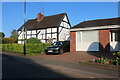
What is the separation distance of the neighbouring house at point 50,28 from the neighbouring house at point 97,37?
13.2m

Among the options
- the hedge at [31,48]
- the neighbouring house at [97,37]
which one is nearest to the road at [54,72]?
the neighbouring house at [97,37]

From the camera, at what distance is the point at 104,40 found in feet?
58.0

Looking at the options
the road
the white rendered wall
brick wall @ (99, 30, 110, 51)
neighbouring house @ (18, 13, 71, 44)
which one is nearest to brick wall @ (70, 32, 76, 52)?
the white rendered wall

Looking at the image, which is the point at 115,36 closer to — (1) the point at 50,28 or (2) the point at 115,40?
(2) the point at 115,40

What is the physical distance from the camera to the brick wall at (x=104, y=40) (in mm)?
17406

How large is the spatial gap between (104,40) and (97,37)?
0.97m

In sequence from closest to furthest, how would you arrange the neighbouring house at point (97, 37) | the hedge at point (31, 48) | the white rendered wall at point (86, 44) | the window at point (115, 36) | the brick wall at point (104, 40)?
1. the neighbouring house at point (97, 37)
2. the brick wall at point (104, 40)
3. the window at point (115, 36)
4. the white rendered wall at point (86, 44)
5. the hedge at point (31, 48)

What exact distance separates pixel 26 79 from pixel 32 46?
1349 cm

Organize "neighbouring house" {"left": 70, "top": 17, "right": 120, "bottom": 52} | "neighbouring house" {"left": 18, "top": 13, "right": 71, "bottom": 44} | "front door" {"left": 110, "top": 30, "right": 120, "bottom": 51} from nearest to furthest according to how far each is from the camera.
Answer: "front door" {"left": 110, "top": 30, "right": 120, "bottom": 51} < "neighbouring house" {"left": 70, "top": 17, "right": 120, "bottom": 52} < "neighbouring house" {"left": 18, "top": 13, "right": 71, "bottom": 44}

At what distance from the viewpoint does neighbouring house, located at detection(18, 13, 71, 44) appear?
1348 inches

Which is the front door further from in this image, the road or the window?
the road

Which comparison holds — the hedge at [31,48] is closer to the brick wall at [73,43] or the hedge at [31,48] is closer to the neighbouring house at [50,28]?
the brick wall at [73,43]

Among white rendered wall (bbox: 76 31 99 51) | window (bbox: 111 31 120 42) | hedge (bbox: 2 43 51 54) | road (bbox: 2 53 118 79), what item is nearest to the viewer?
road (bbox: 2 53 118 79)

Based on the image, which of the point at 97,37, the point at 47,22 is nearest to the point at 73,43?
the point at 97,37
